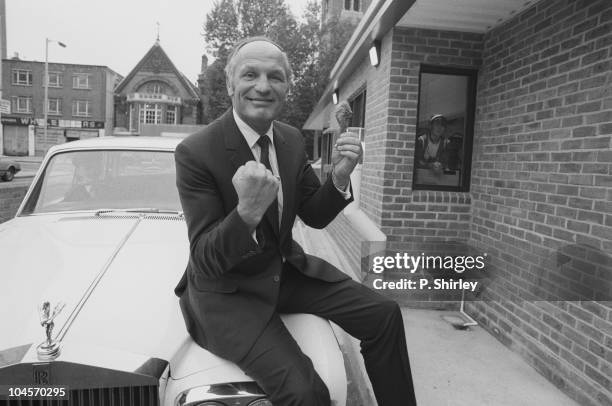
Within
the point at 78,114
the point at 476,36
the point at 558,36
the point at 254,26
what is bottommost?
the point at 558,36

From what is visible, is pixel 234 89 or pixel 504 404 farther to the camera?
pixel 504 404

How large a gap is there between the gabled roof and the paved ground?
52.3 meters

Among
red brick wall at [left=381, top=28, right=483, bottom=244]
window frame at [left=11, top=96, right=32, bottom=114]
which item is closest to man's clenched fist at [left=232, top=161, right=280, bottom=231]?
red brick wall at [left=381, top=28, right=483, bottom=244]

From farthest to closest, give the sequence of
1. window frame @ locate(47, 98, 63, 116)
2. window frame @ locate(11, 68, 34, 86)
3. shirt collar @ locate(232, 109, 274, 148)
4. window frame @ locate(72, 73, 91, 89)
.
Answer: window frame @ locate(72, 73, 91, 89) < window frame @ locate(11, 68, 34, 86) < window frame @ locate(47, 98, 63, 116) < shirt collar @ locate(232, 109, 274, 148)

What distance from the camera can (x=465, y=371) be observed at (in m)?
3.29

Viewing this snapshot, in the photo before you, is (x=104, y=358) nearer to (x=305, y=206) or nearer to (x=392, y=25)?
(x=305, y=206)

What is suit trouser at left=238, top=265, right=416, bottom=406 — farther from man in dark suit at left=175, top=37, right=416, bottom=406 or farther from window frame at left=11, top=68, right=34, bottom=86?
window frame at left=11, top=68, right=34, bottom=86

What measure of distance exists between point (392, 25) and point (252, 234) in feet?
11.8

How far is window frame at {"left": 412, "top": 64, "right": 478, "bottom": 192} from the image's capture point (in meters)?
4.61


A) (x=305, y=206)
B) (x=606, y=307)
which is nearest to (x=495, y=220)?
(x=606, y=307)

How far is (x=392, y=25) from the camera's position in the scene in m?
4.52

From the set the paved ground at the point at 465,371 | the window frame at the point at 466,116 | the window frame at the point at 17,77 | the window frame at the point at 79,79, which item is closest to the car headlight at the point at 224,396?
the paved ground at the point at 465,371

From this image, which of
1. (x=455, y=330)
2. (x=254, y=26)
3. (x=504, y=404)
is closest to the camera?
(x=504, y=404)

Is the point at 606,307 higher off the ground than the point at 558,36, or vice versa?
the point at 558,36
